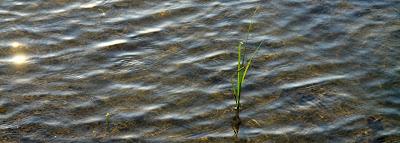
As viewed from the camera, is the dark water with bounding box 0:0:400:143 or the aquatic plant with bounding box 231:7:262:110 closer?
the aquatic plant with bounding box 231:7:262:110

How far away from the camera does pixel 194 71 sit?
8.19 metres

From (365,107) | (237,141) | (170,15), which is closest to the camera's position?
(237,141)

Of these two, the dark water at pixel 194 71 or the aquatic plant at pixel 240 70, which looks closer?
the aquatic plant at pixel 240 70

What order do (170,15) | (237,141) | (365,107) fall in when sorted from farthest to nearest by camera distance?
1. (170,15)
2. (365,107)
3. (237,141)

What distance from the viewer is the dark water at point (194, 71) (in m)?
7.15

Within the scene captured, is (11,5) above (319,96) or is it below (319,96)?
above

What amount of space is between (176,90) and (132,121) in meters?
0.84

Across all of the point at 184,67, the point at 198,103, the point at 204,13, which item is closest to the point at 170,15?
the point at 204,13

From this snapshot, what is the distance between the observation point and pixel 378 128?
709 centimetres

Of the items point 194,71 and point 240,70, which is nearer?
point 240,70

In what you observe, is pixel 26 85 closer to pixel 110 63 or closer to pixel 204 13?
pixel 110 63

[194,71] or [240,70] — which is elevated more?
[240,70]

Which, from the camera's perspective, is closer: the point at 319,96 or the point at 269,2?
the point at 319,96

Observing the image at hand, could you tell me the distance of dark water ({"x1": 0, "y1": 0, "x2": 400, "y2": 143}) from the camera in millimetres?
7148
